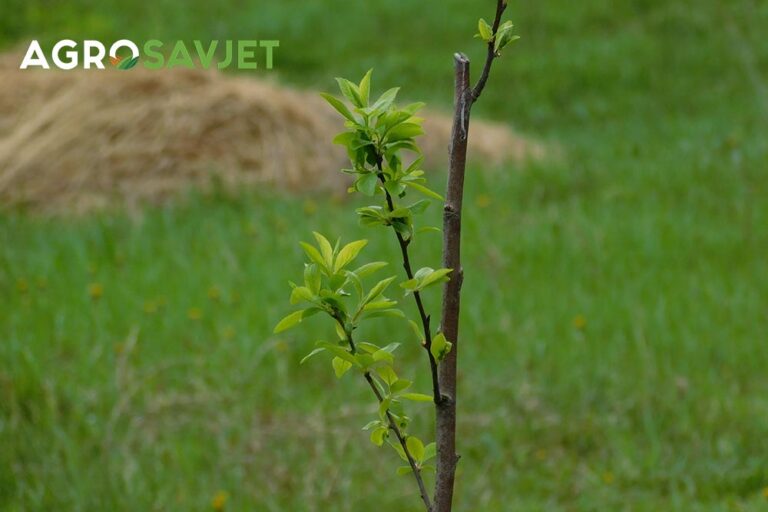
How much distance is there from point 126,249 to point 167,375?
5.73ft

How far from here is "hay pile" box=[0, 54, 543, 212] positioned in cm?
731

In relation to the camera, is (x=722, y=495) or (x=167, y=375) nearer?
(x=722, y=495)

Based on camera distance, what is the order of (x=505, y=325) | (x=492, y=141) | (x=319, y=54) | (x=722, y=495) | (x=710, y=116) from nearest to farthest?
(x=722, y=495), (x=505, y=325), (x=492, y=141), (x=710, y=116), (x=319, y=54)

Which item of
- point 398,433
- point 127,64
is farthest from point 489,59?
point 127,64

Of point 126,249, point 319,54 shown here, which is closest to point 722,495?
point 126,249

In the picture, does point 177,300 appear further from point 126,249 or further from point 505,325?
point 505,325

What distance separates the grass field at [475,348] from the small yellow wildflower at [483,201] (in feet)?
0.11

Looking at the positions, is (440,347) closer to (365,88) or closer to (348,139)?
(348,139)

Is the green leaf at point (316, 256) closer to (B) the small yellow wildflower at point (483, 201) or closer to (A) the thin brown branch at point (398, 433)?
(A) the thin brown branch at point (398, 433)

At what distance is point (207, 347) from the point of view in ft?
15.6

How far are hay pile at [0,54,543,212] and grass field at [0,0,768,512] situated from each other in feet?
1.27

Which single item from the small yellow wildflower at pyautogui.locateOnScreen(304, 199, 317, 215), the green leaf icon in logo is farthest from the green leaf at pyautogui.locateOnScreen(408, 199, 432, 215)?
the small yellow wildflower at pyautogui.locateOnScreen(304, 199, 317, 215)

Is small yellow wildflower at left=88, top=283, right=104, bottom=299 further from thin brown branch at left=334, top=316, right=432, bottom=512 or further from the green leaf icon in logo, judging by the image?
thin brown branch at left=334, top=316, right=432, bottom=512

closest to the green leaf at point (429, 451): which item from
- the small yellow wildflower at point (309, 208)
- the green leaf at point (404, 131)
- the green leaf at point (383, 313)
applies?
the green leaf at point (383, 313)
